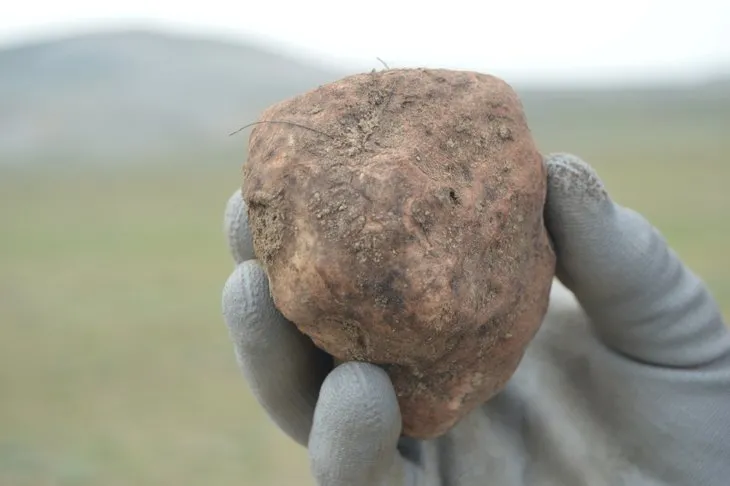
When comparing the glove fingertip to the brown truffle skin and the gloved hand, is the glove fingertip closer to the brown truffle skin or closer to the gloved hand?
the gloved hand

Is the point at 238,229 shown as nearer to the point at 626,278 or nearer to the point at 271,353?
the point at 271,353

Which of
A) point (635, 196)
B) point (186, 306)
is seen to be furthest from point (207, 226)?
point (635, 196)

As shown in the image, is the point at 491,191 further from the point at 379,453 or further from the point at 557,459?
the point at 557,459

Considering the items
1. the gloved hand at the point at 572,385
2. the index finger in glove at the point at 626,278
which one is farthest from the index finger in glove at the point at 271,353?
the index finger in glove at the point at 626,278

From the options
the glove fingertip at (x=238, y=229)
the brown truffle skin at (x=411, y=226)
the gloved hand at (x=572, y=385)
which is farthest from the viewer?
the glove fingertip at (x=238, y=229)

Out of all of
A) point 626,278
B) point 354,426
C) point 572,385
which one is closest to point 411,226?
point 354,426

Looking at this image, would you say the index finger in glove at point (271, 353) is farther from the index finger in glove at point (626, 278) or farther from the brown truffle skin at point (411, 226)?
the index finger in glove at point (626, 278)
